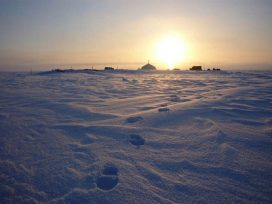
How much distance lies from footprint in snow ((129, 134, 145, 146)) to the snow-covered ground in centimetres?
1

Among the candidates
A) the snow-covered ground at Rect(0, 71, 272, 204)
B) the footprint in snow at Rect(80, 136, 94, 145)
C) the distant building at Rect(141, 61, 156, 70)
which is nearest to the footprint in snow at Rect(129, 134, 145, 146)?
the snow-covered ground at Rect(0, 71, 272, 204)

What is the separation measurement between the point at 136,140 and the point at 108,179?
0.71 meters

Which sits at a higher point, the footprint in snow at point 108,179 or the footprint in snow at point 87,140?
the footprint in snow at point 87,140

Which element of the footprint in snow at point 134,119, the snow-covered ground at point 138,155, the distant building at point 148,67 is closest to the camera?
the snow-covered ground at point 138,155

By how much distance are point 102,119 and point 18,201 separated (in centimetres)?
161

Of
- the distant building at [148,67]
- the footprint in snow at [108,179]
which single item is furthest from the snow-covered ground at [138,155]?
the distant building at [148,67]

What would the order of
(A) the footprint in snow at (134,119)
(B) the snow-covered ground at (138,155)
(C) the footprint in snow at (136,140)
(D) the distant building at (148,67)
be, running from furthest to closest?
(D) the distant building at (148,67)
(A) the footprint in snow at (134,119)
(C) the footprint in snow at (136,140)
(B) the snow-covered ground at (138,155)

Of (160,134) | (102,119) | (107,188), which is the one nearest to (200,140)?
(160,134)

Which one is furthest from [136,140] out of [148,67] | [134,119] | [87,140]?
[148,67]

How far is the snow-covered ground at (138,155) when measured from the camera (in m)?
1.46

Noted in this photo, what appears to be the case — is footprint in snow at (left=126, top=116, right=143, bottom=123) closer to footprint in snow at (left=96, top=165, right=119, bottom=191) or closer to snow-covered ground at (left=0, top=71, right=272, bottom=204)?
snow-covered ground at (left=0, top=71, right=272, bottom=204)

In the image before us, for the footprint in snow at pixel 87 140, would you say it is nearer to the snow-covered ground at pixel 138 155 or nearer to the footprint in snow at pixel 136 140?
the snow-covered ground at pixel 138 155

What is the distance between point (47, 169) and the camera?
68.3 inches

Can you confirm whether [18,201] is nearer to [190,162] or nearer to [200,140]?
[190,162]
